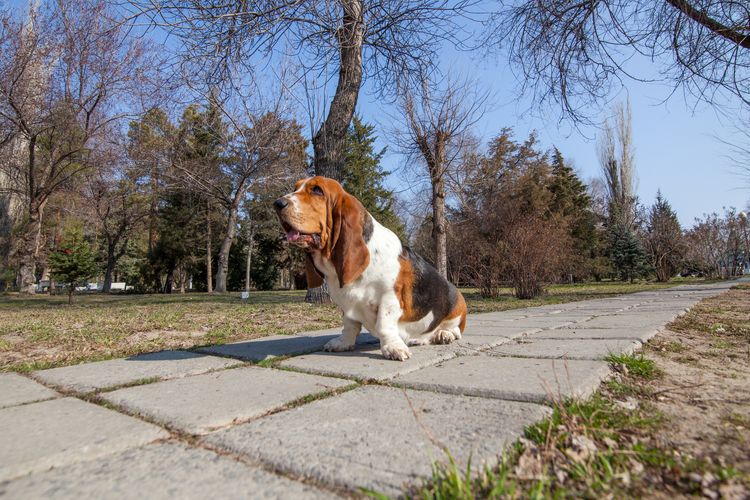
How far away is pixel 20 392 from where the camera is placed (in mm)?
1822

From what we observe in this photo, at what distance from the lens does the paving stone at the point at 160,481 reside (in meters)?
0.89

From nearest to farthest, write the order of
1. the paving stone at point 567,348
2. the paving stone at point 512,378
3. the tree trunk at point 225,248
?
the paving stone at point 512,378 → the paving stone at point 567,348 → the tree trunk at point 225,248

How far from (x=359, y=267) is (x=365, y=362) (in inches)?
23.3

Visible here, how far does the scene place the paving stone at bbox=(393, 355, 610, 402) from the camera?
1518 millimetres

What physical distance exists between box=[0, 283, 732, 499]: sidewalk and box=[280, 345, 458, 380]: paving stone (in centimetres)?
2

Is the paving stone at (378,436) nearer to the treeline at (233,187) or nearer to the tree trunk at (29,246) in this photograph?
the treeline at (233,187)

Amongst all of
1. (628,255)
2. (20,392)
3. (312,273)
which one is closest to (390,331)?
(312,273)

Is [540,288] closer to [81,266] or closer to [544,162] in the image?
[81,266]

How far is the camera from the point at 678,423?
1283mm

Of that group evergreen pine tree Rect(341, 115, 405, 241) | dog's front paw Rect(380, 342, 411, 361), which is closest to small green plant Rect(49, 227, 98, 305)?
dog's front paw Rect(380, 342, 411, 361)

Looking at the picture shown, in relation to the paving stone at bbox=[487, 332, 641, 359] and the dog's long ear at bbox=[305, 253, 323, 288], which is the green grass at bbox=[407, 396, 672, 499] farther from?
the dog's long ear at bbox=[305, 253, 323, 288]

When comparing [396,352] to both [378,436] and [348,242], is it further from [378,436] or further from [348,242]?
[378,436]

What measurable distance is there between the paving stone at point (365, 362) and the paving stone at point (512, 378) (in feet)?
0.34

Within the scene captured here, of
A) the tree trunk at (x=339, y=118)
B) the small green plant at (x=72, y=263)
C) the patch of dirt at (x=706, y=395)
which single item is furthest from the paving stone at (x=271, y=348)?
the small green plant at (x=72, y=263)
